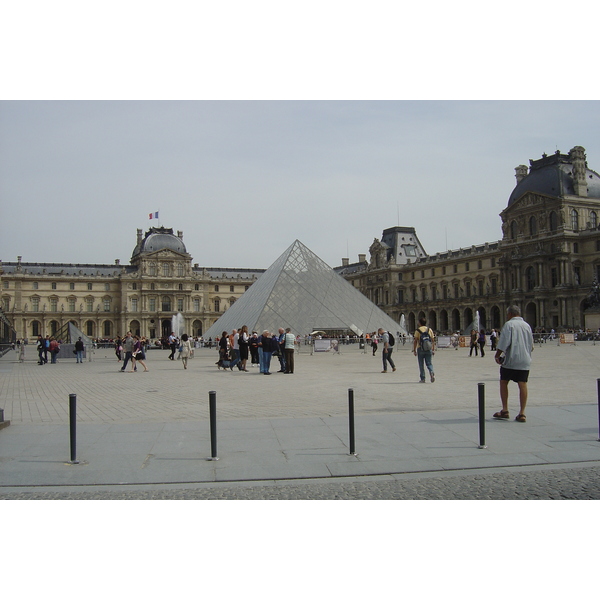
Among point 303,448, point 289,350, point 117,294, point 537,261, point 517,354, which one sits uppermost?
point 537,261

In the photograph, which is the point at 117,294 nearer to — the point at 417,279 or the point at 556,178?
the point at 417,279

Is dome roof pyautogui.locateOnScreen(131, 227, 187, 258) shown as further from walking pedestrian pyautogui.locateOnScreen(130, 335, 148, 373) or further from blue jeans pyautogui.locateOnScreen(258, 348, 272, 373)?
blue jeans pyautogui.locateOnScreen(258, 348, 272, 373)

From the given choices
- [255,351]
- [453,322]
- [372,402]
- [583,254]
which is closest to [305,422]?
[372,402]

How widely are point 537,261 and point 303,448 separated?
194 feet

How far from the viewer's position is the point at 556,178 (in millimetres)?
60500

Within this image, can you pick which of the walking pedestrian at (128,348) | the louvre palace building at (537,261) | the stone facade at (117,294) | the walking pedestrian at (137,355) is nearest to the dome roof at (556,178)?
the louvre palace building at (537,261)

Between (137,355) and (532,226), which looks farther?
(532,226)

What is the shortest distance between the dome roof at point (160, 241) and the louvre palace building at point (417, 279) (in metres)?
0.15

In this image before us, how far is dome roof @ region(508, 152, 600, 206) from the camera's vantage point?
60.3 meters

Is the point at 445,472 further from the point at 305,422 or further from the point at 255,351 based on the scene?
the point at 255,351

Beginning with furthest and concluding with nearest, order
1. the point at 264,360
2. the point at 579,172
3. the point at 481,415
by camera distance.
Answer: the point at 579,172 → the point at 264,360 → the point at 481,415

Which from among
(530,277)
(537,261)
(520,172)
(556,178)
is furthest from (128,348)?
(520,172)

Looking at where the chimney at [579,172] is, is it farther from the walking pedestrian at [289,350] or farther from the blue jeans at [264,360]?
the blue jeans at [264,360]

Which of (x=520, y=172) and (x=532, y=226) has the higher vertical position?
(x=520, y=172)
